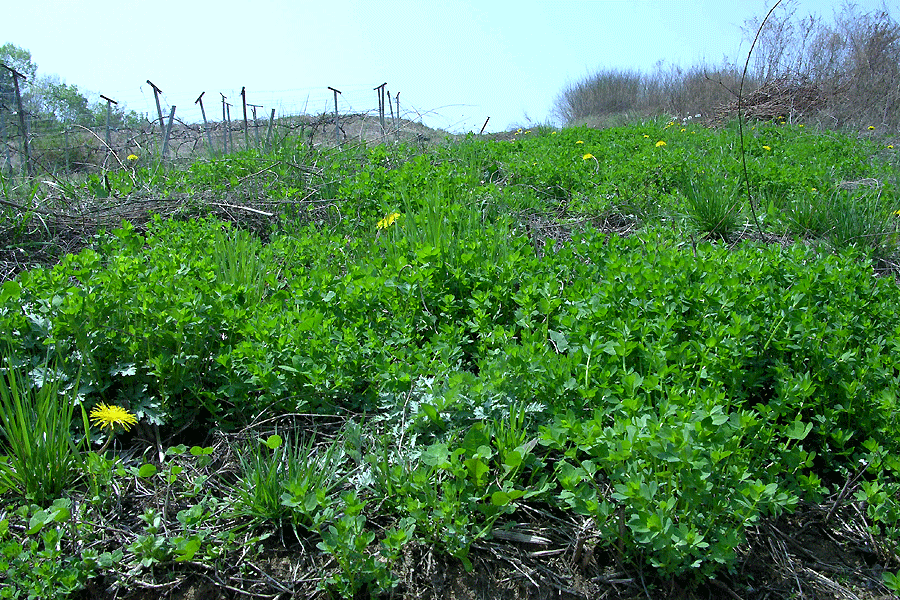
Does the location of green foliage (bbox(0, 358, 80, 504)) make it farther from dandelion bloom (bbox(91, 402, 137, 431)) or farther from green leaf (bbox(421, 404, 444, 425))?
green leaf (bbox(421, 404, 444, 425))

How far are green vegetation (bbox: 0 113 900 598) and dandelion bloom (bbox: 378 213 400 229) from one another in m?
0.67

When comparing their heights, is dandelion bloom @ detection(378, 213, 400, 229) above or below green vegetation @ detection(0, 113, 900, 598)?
above

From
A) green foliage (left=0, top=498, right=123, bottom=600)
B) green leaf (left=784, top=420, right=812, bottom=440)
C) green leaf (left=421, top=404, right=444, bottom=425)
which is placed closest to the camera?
green foliage (left=0, top=498, right=123, bottom=600)

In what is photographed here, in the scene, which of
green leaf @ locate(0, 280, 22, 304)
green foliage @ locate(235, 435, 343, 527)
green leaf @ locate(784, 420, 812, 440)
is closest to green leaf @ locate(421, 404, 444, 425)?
green foliage @ locate(235, 435, 343, 527)

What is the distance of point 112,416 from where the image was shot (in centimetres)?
228

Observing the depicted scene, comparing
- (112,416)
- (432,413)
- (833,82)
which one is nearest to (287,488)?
(432,413)

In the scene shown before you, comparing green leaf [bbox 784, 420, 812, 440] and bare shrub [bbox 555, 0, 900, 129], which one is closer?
green leaf [bbox 784, 420, 812, 440]

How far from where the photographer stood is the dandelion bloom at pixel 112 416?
229cm

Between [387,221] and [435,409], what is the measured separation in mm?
2485

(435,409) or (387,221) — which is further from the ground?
(387,221)

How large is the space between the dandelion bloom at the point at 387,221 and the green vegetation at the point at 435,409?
2.20ft

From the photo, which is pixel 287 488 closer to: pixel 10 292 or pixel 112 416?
pixel 112 416

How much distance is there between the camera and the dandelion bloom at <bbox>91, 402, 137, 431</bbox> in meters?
2.29

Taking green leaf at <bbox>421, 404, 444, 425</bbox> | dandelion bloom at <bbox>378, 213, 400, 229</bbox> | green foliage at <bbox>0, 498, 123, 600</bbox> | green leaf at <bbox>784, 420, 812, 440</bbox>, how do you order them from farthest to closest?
dandelion bloom at <bbox>378, 213, 400, 229</bbox>, green leaf at <bbox>421, 404, 444, 425</bbox>, green leaf at <bbox>784, 420, 812, 440</bbox>, green foliage at <bbox>0, 498, 123, 600</bbox>
